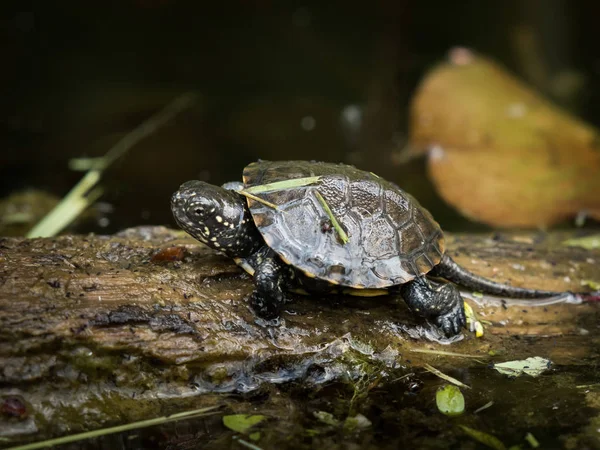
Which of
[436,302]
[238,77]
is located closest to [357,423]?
[436,302]

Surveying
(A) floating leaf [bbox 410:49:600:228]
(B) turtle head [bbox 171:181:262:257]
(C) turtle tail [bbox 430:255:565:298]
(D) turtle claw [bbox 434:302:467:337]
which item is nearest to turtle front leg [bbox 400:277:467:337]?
(D) turtle claw [bbox 434:302:467:337]

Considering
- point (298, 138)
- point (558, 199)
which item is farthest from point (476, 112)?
point (298, 138)

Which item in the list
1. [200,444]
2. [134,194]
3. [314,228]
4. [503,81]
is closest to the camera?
[200,444]

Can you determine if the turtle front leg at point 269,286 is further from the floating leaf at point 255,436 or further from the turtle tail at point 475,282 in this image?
the turtle tail at point 475,282

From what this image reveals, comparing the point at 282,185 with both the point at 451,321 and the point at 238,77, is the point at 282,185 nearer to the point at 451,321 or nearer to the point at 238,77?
the point at 451,321

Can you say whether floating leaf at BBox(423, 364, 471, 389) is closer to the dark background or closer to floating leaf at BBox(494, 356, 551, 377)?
floating leaf at BBox(494, 356, 551, 377)

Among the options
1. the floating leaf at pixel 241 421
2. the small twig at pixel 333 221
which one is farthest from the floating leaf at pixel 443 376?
the floating leaf at pixel 241 421

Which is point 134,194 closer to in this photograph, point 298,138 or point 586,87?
point 298,138
